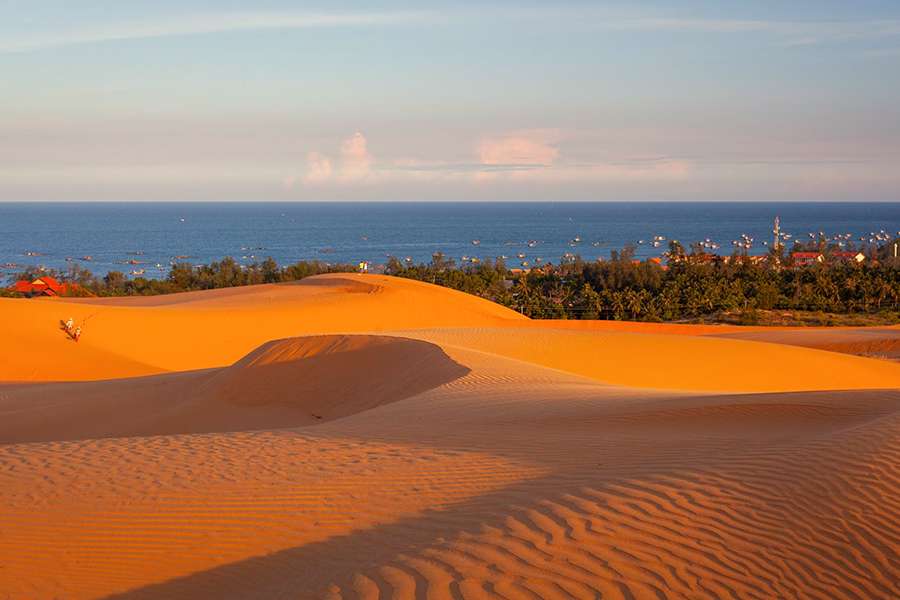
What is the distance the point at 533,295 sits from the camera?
155ft

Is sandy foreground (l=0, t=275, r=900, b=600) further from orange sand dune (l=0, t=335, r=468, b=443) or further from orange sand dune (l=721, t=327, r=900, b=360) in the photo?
orange sand dune (l=721, t=327, r=900, b=360)

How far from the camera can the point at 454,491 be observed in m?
7.64

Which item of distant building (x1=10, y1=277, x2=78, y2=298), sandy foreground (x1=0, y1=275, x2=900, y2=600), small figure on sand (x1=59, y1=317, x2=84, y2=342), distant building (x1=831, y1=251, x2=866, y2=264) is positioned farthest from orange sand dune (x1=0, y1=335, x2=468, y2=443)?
distant building (x1=831, y1=251, x2=866, y2=264)

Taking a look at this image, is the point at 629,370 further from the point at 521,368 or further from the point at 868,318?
the point at 868,318

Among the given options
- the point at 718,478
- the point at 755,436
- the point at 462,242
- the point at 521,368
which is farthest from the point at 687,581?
the point at 462,242

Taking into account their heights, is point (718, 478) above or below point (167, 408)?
above

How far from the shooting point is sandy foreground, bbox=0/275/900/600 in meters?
5.51

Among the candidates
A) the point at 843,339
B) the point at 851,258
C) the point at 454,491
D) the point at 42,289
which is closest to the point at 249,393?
the point at 454,491

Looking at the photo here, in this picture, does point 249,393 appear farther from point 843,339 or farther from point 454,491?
point 843,339

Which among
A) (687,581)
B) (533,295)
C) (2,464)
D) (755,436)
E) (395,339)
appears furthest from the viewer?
(533,295)

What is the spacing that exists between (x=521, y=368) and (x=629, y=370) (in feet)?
14.5

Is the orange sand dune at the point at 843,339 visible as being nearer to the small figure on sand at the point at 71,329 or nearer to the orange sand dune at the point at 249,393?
the orange sand dune at the point at 249,393

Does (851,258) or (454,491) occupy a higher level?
(454,491)

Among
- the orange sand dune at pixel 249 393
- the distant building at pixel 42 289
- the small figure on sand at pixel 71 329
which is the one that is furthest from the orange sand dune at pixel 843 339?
the distant building at pixel 42 289
